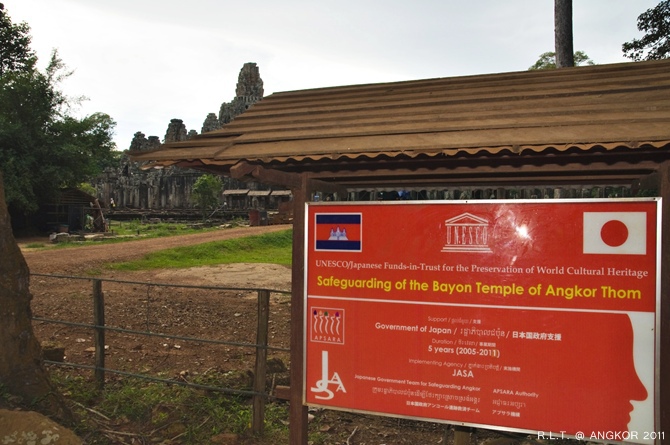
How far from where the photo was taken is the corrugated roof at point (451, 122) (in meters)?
3.38

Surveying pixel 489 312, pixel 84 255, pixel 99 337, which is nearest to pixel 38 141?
pixel 84 255

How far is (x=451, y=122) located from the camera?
3959mm

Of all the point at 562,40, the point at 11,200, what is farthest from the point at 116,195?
the point at 562,40

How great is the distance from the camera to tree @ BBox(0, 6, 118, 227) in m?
24.5

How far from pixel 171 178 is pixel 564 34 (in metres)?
46.5

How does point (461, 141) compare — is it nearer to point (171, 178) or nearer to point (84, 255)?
point (84, 255)

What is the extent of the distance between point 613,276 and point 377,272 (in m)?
1.57

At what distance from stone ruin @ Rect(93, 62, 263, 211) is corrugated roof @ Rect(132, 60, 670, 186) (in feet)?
154

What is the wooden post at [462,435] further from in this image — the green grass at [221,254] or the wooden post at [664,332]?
the green grass at [221,254]

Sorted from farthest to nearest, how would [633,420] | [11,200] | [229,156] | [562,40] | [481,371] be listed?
[11,200] → [562,40] → [229,156] → [481,371] → [633,420]

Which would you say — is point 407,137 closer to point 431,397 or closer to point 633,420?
point 431,397

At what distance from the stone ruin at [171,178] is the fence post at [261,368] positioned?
46210 millimetres

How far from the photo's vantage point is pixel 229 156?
400cm

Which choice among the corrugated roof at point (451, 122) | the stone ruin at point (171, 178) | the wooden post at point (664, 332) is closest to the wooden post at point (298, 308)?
the corrugated roof at point (451, 122)
